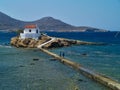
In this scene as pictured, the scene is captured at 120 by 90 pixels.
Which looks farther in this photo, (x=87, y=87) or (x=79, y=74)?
(x=79, y=74)

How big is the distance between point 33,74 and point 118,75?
10864 mm

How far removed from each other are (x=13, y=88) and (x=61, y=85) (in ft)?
16.8

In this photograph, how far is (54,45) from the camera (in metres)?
94.2

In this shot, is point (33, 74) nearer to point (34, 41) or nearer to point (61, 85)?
point (61, 85)

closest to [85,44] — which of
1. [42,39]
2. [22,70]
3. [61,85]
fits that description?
[42,39]

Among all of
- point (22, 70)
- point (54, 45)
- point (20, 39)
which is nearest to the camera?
point (22, 70)

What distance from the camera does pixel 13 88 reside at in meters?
33.6

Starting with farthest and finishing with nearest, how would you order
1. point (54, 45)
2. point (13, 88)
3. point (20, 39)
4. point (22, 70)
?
point (20, 39)
point (54, 45)
point (22, 70)
point (13, 88)

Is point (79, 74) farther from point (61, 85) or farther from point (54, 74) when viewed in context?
point (61, 85)

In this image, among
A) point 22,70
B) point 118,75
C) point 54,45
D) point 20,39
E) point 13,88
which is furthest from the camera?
point 20,39

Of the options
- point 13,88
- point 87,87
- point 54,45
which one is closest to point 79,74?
point 87,87

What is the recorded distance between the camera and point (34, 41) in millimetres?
97438

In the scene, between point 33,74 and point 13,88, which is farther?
point 33,74

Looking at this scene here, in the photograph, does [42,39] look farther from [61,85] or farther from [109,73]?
[61,85]
